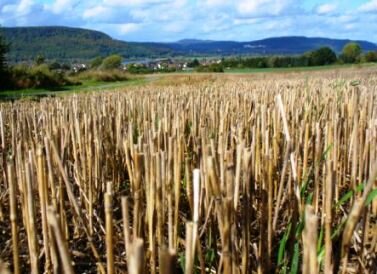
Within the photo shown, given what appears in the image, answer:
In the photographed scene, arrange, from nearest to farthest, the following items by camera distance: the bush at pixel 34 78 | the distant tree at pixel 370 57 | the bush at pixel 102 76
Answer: the bush at pixel 34 78 < the bush at pixel 102 76 < the distant tree at pixel 370 57

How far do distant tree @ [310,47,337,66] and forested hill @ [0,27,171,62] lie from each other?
56.7 meters

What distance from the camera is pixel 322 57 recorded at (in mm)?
40656

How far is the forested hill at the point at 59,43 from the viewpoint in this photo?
9362 centimetres

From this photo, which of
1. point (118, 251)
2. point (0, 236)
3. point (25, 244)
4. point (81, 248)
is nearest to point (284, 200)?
point (118, 251)

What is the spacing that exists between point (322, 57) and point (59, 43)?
72.7m

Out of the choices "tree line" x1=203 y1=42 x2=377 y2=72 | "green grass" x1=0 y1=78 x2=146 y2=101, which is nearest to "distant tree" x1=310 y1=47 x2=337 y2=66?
"tree line" x1=203 y1=42 x2=377 y2=72

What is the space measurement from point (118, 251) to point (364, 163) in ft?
3.17

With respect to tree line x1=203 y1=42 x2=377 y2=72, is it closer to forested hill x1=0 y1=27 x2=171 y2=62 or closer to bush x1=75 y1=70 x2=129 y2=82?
bush x1=75 y1=70 x2=129 y2=82

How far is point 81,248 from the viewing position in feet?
6.59

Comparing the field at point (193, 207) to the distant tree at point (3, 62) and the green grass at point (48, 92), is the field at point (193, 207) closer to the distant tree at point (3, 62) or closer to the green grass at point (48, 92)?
the green grass at point (48, 92)

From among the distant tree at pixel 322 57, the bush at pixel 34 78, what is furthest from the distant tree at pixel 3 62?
the distant tree at pixel 322 57

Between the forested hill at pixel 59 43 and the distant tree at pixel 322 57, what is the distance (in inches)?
2232

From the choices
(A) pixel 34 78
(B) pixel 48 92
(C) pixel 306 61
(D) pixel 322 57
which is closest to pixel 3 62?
(A) pixel 34 78

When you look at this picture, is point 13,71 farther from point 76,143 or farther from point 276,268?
point 276,268
